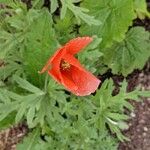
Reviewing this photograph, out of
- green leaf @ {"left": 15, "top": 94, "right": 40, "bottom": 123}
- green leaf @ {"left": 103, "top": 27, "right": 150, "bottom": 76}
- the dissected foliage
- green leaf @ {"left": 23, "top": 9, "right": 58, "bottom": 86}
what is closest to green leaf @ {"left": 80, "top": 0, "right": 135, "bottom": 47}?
the dissected foliage

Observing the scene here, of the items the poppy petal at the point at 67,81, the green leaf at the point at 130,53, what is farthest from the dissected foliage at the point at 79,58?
the poppy petal at the point at 67,81

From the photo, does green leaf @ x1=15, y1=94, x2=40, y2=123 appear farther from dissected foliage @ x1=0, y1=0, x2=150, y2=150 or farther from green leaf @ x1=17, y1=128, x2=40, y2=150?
green leaf @ x1=17, y1=128, x2=40, y2=150

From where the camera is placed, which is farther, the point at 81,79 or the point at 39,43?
the point at 39,43

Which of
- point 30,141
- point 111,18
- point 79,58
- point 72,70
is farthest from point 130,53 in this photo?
point 72,70

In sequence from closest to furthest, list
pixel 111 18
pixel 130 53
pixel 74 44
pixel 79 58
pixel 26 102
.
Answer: pixel 74 44
pixel 26 102
pixel 79 58
pixel 111 18
pixel 130 53

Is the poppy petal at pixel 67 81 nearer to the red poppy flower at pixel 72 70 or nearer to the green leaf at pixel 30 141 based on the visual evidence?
the red poppy flower at pixel 72 70

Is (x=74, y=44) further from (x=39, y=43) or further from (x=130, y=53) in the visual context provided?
(x=130, y=53)

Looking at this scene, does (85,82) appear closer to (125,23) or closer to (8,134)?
(125,23)
